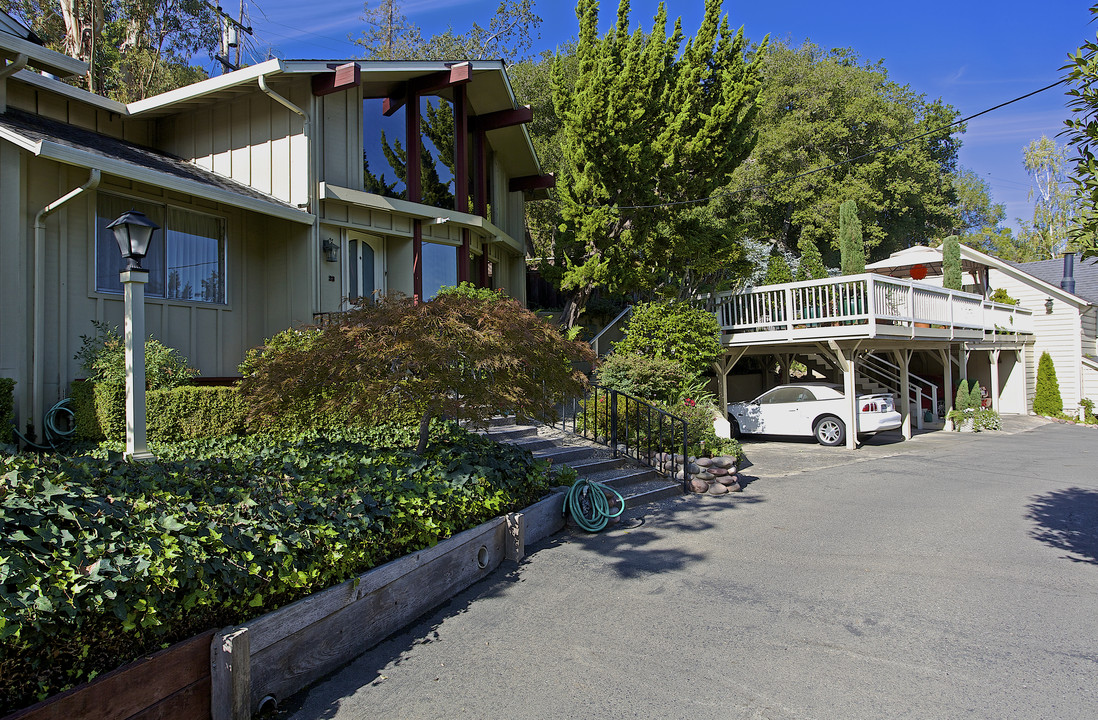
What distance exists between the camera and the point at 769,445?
13812mm

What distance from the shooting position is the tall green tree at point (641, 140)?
45.3 feet

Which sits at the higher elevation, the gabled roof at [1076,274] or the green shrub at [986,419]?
the gabled roof at [1076,274]

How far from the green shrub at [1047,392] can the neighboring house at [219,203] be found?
1912 cm

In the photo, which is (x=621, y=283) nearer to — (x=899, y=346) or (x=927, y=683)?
(x=899, y=346)

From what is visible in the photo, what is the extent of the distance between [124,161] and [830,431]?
13.4m

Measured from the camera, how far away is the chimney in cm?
2273

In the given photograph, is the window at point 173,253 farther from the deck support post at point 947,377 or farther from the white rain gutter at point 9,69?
the deck support post at point 947,377

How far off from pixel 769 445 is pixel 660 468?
581 cm

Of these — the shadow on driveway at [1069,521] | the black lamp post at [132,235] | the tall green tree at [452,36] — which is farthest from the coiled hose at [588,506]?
the tall green tree at [452,36]

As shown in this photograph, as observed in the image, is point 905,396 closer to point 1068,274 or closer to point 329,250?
point 1068,274

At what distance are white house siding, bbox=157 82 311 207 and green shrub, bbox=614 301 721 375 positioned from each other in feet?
22.1

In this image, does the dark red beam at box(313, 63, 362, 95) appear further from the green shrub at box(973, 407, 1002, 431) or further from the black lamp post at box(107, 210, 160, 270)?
the green shrub at box(973, 407, 1002, 431)

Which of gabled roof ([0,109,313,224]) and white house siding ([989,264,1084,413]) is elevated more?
gabled roof ([0,109,313,224])

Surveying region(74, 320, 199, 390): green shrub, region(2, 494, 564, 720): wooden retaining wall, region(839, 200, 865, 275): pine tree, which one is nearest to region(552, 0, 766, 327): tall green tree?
region(839, 200, 865, 275): pine tree
